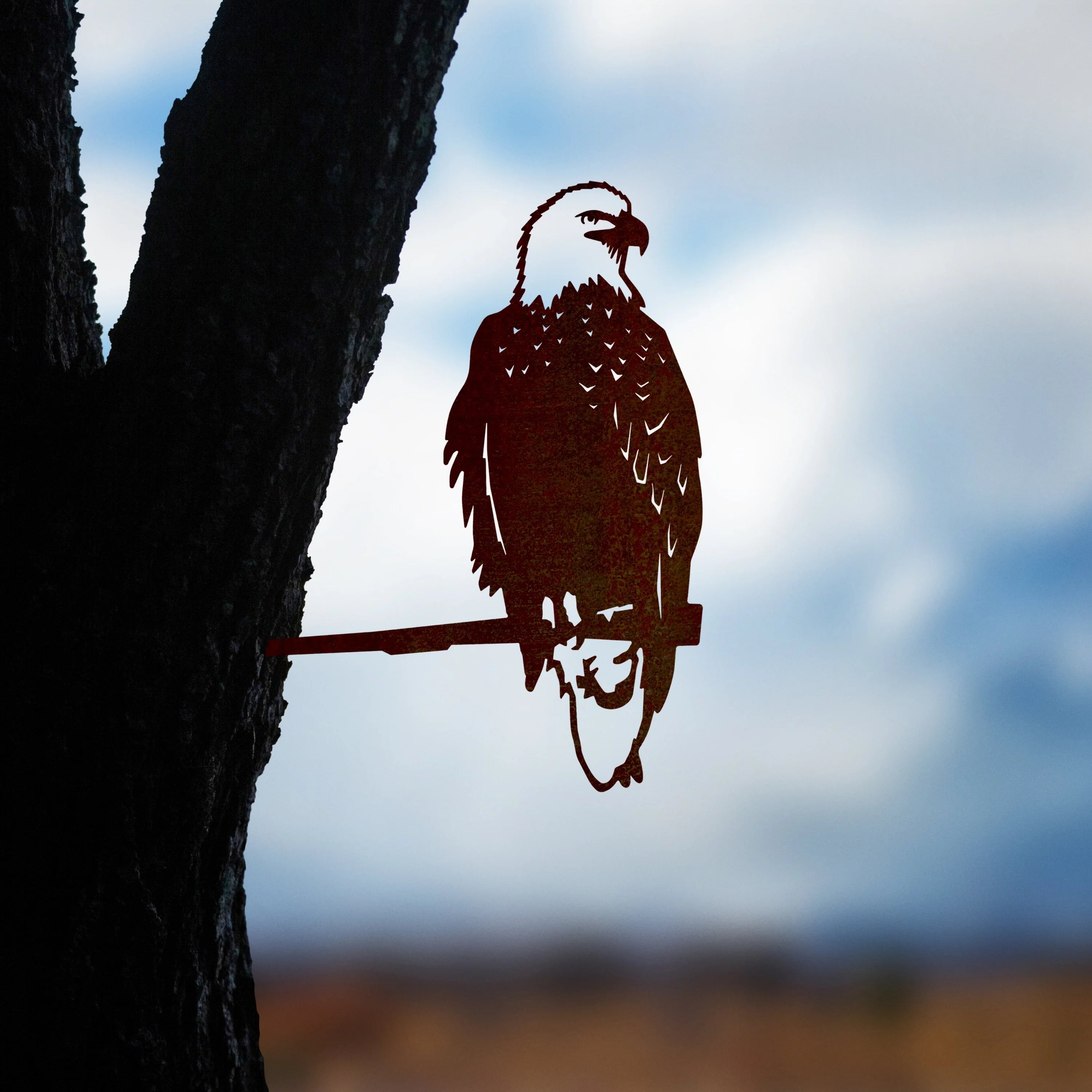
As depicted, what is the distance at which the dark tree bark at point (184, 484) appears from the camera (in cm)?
161

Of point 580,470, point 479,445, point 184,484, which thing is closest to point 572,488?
point 580,470

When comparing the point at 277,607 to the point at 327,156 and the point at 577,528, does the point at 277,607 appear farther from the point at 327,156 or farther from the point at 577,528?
the point at 327,156

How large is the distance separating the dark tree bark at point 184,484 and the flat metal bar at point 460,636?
0.17 m

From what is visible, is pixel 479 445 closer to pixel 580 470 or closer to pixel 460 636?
pixel 580 470

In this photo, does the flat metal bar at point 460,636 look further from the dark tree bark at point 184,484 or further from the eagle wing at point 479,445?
the dark tree bark at point 184,484

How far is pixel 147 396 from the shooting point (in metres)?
1.68

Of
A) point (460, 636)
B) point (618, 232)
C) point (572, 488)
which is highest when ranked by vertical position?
point (618, 232)

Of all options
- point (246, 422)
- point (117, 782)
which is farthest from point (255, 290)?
point (117, 782)

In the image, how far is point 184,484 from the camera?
1.66 m

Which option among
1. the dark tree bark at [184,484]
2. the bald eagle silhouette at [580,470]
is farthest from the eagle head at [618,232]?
the dark tree bark at [184,484]

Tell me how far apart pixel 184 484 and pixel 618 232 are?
71 cm

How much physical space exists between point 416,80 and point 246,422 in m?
0.56

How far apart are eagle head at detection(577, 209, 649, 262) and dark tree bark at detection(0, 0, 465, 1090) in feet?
0.96

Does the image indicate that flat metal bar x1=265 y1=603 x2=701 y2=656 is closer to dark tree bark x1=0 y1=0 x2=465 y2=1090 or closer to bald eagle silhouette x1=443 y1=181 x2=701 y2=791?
bald eagle silhouette x1=443 y1=181 x2=701 y2=791
